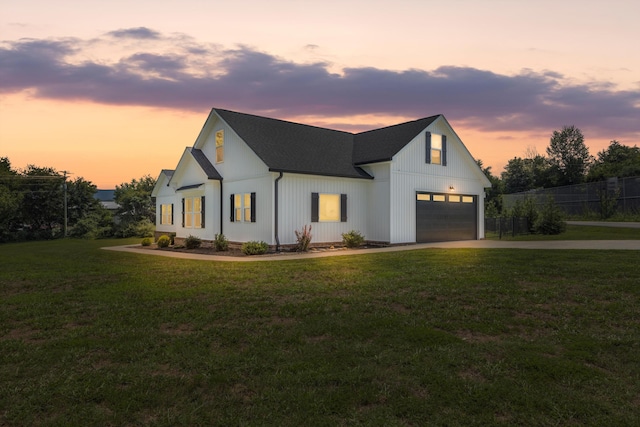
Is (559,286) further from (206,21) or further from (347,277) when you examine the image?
(206,21)

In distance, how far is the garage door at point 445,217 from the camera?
2245 centimetres

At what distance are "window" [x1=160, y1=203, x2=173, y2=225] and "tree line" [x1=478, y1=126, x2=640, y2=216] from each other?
127 ft

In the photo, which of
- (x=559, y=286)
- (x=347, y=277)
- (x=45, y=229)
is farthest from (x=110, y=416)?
(x=45, y=229)

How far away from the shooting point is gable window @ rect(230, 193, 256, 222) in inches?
779

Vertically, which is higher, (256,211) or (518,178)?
(518,178)

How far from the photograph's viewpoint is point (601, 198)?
34.3 metres

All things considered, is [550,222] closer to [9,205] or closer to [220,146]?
[220,146]

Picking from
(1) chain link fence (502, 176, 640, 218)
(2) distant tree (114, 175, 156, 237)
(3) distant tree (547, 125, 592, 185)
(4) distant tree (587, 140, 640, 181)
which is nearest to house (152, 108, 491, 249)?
(1) chain link fence (502, 176, 640, 218)

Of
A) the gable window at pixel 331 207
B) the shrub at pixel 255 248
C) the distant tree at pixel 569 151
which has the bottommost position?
the shrub at pixel 255 248

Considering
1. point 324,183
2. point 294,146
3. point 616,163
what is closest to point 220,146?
point 294,146

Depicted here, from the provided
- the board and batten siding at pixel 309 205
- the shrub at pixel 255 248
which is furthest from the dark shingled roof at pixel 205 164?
the shrub at pixel 255 248

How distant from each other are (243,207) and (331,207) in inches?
169

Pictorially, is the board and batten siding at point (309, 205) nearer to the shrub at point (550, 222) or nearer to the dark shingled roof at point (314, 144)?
the dark shingled roof at point (314, 144)

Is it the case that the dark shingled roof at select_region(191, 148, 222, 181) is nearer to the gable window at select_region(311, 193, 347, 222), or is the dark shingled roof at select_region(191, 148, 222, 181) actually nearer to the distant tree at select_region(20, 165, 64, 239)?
the gable window at select_region(311, 193, 347, 222)
